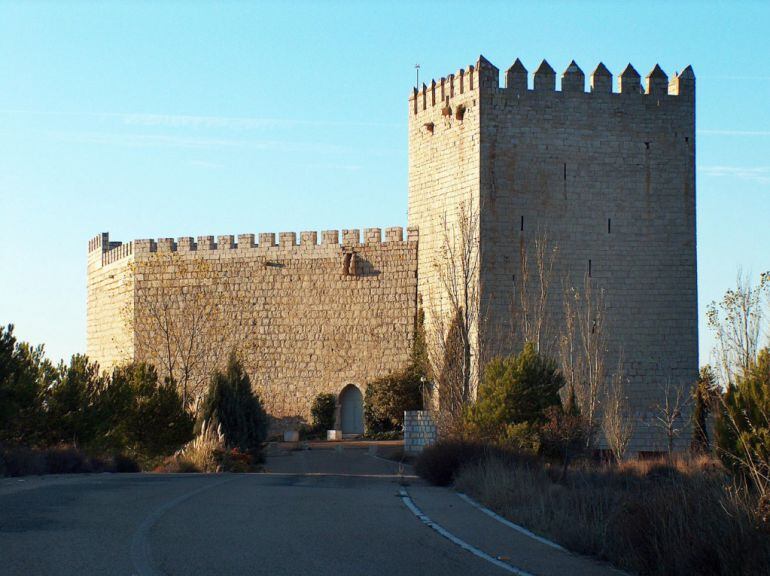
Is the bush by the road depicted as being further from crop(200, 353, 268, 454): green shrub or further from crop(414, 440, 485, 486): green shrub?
crop(414, 440, 485, 486): green shrub

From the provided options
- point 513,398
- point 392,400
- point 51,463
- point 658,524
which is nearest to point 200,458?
point 51,463

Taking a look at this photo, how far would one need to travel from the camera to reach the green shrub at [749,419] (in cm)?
999

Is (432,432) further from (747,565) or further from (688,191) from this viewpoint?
(747,565)

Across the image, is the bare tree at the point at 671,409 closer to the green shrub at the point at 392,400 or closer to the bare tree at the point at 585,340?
the bare tree at the point at 585,340

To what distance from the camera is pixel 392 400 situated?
29266 mm

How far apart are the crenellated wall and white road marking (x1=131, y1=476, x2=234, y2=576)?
794 inches

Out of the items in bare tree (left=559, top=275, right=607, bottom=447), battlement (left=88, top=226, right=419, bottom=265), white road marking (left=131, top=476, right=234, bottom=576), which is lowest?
white road marking (left=131, top=476, right=234, bottom=576)

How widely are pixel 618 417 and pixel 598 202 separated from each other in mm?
5285

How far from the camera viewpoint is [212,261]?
33.2m

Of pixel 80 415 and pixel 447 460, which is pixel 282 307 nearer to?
pixel 80 415

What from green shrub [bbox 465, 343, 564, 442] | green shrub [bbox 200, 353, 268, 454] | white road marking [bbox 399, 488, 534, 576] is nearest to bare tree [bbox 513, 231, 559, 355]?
green shrub [bbox 200, 353, 268, 454]

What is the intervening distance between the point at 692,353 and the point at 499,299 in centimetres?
488

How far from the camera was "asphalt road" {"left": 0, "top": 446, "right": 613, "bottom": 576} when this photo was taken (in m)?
6.57

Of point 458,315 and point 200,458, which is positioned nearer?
point 200,458
